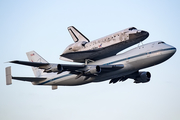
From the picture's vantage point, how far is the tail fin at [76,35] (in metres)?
56.3

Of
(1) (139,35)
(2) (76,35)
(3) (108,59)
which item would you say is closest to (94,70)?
(3) (108,59)

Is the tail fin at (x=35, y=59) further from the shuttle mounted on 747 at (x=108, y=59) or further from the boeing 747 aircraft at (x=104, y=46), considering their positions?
the boeing 747 aircraft at (x=104, y=46)

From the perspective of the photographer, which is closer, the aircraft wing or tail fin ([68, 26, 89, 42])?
the aircraft wing

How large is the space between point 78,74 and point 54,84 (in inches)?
258

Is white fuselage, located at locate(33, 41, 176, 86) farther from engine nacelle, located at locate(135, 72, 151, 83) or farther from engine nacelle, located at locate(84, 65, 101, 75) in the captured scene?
engine nacelle, located at locate(135, 72, 151, 83)

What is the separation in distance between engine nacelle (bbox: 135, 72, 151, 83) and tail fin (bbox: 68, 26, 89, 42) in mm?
11597

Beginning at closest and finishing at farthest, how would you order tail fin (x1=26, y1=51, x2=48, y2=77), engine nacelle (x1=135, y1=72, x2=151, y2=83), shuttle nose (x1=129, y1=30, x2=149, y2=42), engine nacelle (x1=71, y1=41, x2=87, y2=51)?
shuttle nose (x1=129, y1=30, x2=149, y2=42) < engine nacelle (x1=71, y1=41, x2=87, y2=51) < engine nacelle (x1=135, y1=72, x2=151, y2=83) < tail fin (x1=26, y1=51, x2=48, y2=77)

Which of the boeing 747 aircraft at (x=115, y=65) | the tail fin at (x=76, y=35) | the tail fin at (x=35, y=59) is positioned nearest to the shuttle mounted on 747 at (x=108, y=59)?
Result: the boeing 747 aircraft at (x=115, y=65)

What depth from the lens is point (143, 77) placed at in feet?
183

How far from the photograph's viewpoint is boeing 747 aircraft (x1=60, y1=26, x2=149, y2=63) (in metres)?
46.9

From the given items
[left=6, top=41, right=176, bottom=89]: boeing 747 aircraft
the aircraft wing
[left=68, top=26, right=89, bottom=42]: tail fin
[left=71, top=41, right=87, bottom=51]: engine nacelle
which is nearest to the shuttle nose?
[left=6, top=41, right=176, bottom=89]: boeing 747 aircraft

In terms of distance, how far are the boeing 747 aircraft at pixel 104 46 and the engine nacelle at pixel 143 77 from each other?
8.28m

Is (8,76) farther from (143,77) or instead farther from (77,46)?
(143,77)
